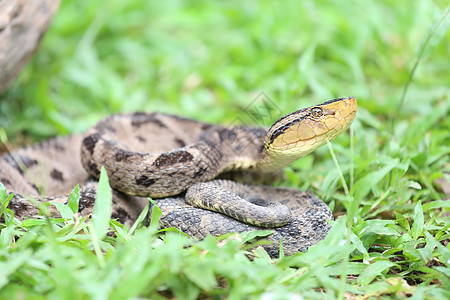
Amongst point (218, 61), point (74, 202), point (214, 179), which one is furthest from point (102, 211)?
point (218, 61)

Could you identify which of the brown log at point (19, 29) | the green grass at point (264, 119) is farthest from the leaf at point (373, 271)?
the brown log at point (19, 29)

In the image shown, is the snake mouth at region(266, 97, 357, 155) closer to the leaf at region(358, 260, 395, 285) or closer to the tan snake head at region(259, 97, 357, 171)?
the tan snake head at region(259, 97, 357, 171)

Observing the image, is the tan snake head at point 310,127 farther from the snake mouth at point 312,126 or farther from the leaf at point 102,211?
the leaf at point 102,211

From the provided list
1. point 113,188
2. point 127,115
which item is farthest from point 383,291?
point 127,115

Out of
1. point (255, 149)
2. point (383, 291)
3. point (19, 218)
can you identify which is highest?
point (19, 218)

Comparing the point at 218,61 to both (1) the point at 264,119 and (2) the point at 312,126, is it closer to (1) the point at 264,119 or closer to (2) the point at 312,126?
(1) the point at 264,119

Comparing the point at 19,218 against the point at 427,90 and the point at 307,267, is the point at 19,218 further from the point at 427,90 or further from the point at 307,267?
the point at 427,90
